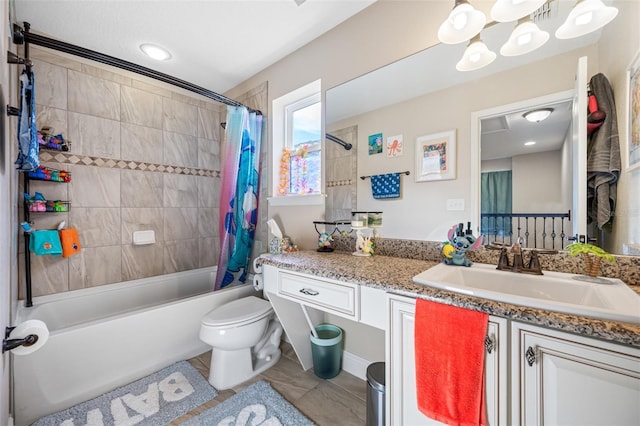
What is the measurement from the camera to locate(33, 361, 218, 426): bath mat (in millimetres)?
1370

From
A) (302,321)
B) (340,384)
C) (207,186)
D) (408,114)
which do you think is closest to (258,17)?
(408,114)

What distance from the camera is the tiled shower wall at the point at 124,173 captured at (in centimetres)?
196

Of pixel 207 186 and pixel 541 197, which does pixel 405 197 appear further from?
pixel 207 186

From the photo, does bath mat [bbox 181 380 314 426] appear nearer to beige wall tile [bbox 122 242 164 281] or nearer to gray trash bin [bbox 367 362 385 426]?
gray trash bin [bbox 367 362 385 426]

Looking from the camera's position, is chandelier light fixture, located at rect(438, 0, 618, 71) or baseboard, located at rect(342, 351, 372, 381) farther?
baseboard, located at rect(342, 351, 372, 381)

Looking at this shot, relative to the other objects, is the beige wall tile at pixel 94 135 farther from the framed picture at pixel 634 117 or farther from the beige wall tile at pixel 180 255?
the framed picture at pixel 634 117

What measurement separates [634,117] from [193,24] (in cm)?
240

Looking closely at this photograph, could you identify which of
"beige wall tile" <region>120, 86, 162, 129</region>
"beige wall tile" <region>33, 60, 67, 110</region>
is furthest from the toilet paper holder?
"beige wall tile" <region>120, 86, 162, 129</region>

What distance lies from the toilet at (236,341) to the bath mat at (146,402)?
12 centimetres

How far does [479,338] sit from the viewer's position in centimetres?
80

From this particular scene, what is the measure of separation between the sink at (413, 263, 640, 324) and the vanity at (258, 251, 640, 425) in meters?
0.02

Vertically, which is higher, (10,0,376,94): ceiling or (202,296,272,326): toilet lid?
(10,0,376,94): ceiling

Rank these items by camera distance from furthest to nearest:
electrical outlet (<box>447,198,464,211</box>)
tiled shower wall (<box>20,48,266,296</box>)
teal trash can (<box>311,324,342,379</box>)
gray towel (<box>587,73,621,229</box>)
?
1. tiled shower wall (<box>20,48,266,296</box>)
2. teal trash can (<box>311,324,342,379</box>)
3. electrical outlet (<box>447,198,464,211</box>)
4. gray towel (<box>587,73,621,229</box>)

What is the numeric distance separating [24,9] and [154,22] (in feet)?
2.46
